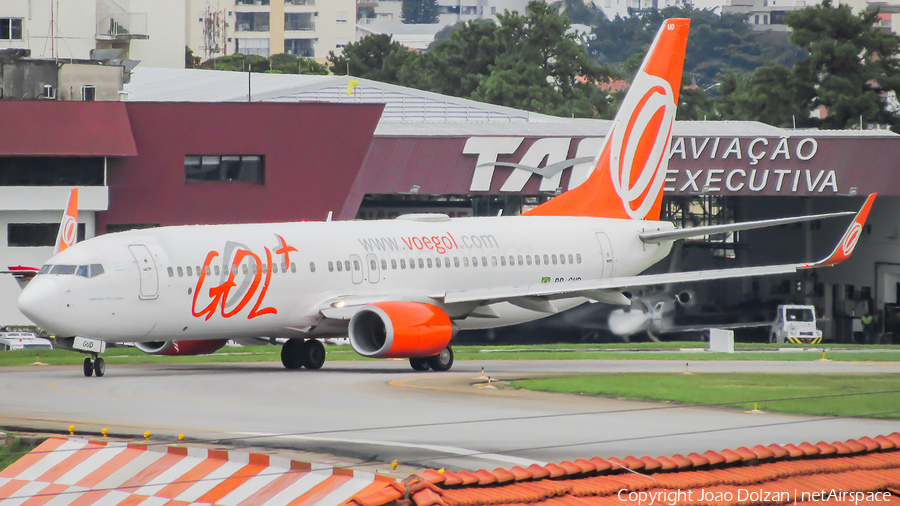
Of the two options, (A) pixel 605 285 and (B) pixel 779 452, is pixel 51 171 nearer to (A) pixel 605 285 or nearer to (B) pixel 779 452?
(A) pixel 605 285

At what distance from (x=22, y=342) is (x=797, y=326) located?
37945 millimetres


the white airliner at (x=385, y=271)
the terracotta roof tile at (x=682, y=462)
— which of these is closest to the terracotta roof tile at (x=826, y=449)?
the terracotta roof tile at (x=682, y=462)

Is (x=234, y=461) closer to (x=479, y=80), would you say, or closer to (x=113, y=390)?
(x=113, y=390)

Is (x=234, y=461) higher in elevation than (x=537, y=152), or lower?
lower

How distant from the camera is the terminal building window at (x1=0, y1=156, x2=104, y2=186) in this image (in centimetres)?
4850

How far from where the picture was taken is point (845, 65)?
89.1 m

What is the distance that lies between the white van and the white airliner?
12.4m

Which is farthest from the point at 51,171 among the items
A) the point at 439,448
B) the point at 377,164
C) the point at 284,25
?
the point at 284,25

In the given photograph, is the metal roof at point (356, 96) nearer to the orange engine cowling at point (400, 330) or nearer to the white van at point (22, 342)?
the white van at point (22, 342)

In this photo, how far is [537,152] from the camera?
55781 millimetres

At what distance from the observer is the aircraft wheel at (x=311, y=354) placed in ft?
109

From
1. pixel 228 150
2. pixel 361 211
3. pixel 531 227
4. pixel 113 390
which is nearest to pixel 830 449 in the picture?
pixel 113 390

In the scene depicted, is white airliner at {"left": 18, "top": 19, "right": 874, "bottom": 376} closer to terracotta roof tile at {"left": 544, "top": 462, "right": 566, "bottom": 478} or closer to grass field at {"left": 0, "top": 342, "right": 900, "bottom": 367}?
grass field at {"left": 0, "top": 342, "right": 900, "bottom": 367}

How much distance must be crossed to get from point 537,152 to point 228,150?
45.0 feet
